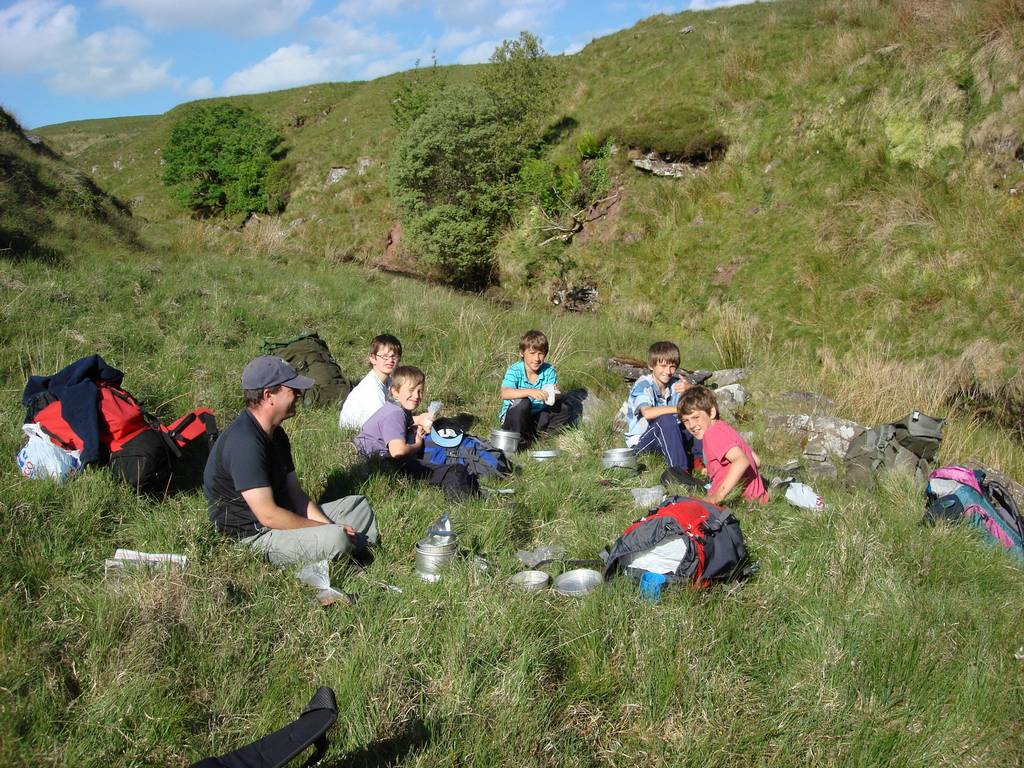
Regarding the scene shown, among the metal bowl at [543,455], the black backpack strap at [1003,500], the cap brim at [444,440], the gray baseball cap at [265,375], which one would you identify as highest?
the gray baseball cap at [265,375]

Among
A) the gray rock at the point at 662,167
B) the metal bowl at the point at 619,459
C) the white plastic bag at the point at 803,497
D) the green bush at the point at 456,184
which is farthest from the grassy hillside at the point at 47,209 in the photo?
the gray rock at the point at 662,167

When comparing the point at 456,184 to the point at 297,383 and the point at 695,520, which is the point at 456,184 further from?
the point at 695,520

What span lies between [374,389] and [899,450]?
445 centimetres

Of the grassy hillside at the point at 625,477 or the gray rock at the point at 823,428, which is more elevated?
the grassy hillside at the point at 625,477

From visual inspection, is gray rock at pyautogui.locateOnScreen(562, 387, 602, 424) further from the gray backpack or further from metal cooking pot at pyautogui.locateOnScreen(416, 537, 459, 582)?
metal cooking pot at pyautogui.locateOnScreen(416, 537, 459, 582)

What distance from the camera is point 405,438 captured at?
491 cm

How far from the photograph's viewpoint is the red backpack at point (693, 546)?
11.1 ft

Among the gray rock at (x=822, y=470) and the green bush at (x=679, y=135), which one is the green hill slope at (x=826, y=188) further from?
the gray rock at (x=822, y=470)

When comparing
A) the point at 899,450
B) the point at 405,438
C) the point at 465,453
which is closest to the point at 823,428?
the point at 899,450

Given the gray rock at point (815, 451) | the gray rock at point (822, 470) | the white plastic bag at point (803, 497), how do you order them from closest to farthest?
1. the white plastic bag at point (803, 497)
2. the gray rock at point (822, 470)
3. the gray rock at point (815, 451)

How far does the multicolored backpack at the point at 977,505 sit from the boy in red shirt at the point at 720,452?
112 cm

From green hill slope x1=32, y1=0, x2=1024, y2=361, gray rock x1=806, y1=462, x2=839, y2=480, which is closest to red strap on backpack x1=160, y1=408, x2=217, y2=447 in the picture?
gray rock x1=806, y1=462, x2=839, y2=480

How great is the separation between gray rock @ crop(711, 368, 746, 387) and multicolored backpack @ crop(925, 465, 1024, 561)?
3.12 meters

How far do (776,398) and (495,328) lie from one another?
12.1 feet
